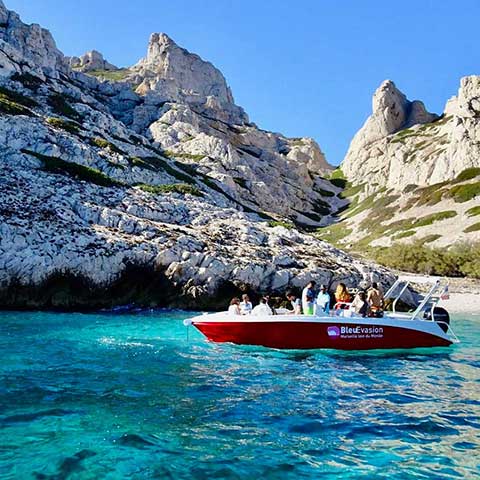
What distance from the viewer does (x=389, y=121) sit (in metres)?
183

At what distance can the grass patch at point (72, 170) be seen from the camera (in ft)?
139

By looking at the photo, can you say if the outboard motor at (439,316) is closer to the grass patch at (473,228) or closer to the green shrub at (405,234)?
the grass patch at (473,228)

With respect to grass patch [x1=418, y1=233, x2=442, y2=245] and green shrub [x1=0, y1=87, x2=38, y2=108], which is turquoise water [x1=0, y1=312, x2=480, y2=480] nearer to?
green shrub [x1=0, y1=87, x2=38, y2=108]

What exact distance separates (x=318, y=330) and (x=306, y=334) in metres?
0.52

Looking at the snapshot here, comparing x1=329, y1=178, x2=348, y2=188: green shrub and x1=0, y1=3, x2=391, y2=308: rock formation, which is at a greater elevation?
x1=329, y1=178, x2=348, y2=188: green shrub

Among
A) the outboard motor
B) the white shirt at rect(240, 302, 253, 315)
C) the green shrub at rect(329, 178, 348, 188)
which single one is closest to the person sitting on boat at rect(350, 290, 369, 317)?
the outboard motor

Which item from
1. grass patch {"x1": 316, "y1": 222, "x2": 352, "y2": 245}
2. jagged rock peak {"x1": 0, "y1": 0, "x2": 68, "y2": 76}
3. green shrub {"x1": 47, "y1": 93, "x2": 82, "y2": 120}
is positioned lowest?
grass patch {"x1": 316, "y1": 222, "x2": 352, "y2": 245}

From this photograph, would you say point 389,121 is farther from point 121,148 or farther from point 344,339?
point 344,339

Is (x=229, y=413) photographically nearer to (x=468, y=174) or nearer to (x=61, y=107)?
(x=61, y=107)

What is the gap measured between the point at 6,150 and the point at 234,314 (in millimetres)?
30470

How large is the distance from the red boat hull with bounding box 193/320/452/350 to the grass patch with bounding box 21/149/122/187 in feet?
83.8

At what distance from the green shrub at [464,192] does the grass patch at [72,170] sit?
8444cm

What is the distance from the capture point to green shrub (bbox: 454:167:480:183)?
117 meters

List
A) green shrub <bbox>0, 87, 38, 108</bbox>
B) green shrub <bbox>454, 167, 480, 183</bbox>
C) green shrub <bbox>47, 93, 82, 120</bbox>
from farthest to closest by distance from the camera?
green shrub <bbox>454, 167, 480, 183</bbox>, green shrub <bbox>47, 93, 82, 120</bbox>, green shrub <bbox>0, 87, 38, 108</bbox>
